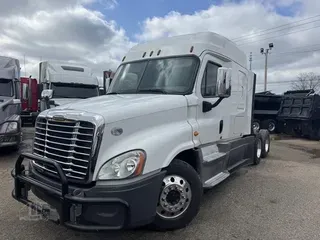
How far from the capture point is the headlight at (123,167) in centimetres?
325

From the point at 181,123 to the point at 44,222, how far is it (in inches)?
93.0

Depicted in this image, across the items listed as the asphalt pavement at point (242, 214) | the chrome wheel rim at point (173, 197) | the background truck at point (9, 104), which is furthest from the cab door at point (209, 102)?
the background truck at point (9, 104)

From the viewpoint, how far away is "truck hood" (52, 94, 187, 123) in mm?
3481

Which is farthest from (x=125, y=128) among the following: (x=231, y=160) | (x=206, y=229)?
(x=231, y=160)

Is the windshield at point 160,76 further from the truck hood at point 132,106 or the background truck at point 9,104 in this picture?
the background truck at point 9,104

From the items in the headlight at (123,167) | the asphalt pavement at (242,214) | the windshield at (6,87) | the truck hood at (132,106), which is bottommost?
the asphalt pavement at (242,214)

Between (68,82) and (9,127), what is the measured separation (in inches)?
191

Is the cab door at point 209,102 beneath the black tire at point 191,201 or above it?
above

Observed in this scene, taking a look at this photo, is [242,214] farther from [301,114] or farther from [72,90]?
[301,114]

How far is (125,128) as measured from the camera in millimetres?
3498

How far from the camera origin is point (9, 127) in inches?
327

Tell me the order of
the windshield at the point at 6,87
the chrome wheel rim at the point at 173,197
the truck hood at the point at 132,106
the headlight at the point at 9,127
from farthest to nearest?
the windshield at the point at 6,87 → the headlight at the point at 9,127 → the chrome wheel rim at the point at 173,197 → the truck hood at the point at 132,106

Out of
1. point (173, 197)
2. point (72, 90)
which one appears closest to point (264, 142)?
point (173, 197)

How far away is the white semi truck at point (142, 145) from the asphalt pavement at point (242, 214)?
0.42 m
